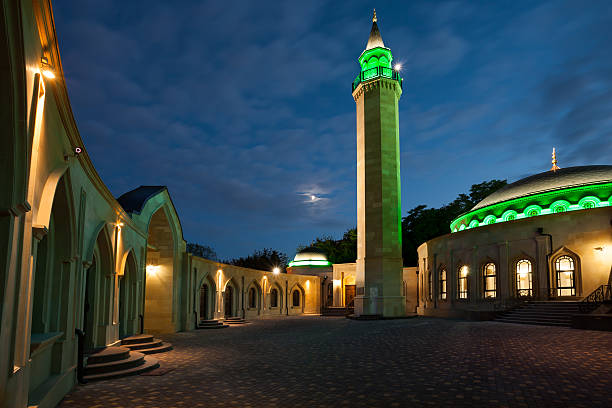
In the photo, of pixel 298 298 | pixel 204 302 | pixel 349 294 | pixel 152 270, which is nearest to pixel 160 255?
pixel 152 270

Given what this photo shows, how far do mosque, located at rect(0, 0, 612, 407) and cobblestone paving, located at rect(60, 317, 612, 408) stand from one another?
1.36 meters

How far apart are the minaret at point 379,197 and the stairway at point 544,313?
9.33m

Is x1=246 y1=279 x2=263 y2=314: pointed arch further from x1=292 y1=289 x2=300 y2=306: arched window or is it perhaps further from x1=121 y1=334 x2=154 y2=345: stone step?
x1=121 y1=334 x2=154 y2=345: stone step

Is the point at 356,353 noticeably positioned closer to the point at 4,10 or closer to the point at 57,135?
the point at 57,135

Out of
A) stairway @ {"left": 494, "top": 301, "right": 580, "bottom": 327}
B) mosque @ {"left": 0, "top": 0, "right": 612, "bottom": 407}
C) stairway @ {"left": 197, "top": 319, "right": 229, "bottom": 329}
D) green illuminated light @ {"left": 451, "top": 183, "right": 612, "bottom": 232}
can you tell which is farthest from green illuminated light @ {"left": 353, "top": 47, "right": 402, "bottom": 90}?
stairway @ {"left": 197, "top": 319, "right": 229, "bottom": 329}

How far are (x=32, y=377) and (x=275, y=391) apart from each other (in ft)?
13.3

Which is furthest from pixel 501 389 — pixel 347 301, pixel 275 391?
pixel 347 301

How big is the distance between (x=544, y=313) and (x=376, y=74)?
21.7m

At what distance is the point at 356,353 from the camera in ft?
43.4

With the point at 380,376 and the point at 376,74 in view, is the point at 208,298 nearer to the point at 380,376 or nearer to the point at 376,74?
the point at 376,74

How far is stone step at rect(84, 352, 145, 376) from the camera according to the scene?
10.3 m

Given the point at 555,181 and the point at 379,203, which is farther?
the point at 379,203

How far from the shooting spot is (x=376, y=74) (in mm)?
36281

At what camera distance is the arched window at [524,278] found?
26.5m
